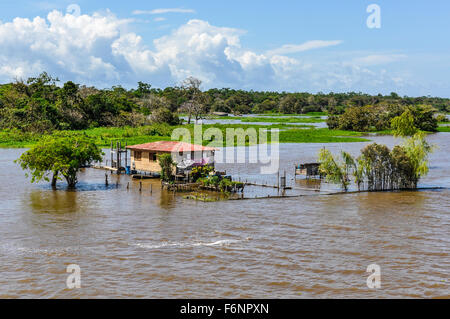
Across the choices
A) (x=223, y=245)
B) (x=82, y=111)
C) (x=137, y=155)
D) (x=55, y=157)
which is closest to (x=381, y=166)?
(x=223, y=245)

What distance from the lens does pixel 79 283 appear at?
16.4 m

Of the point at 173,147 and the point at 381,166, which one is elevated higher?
the point at 173,147

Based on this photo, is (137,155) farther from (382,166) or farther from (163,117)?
(163,117)

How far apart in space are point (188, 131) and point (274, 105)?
337 feet

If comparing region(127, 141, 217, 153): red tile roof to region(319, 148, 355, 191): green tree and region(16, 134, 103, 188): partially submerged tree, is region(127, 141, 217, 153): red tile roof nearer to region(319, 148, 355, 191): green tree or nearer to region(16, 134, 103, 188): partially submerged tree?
region(16, 134, 103, 188): partially submerged tree

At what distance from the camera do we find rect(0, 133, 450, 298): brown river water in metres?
16.3

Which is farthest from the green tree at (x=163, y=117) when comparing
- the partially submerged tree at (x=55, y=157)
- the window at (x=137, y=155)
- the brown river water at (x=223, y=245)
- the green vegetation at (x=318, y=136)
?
the brown river water at (x=223, y=245)

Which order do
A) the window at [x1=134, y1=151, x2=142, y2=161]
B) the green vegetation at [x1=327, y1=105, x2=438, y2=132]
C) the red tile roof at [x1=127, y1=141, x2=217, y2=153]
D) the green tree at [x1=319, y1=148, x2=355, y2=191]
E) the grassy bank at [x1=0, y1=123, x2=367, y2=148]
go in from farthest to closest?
1. the green vegetation at [x1=327, y1=105, x2=438, y2=132]
2. the grassy bank at [x1=0, y1=123, x2=367, y2=148]
3. the window at [x1=134, y1=151, x2=142, y2=161]
4. the red tile roof at [x1=127, y1=141, x2=217, y2=153]
5. the green tree at [x1=319, y1=148, x2=355, y2=191]

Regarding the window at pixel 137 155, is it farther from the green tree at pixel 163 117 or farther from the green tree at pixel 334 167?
the green tree at pixel 163 117

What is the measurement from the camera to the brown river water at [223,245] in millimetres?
16266

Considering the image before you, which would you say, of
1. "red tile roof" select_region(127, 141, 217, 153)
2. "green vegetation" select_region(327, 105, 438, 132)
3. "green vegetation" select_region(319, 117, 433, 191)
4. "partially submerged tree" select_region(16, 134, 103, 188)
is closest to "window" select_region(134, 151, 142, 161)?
"red tile roof" select_region(127, 141, 217, 153)

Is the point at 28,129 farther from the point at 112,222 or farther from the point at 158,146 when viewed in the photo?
the point at 112,222

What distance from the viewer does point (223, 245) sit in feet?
66.9
